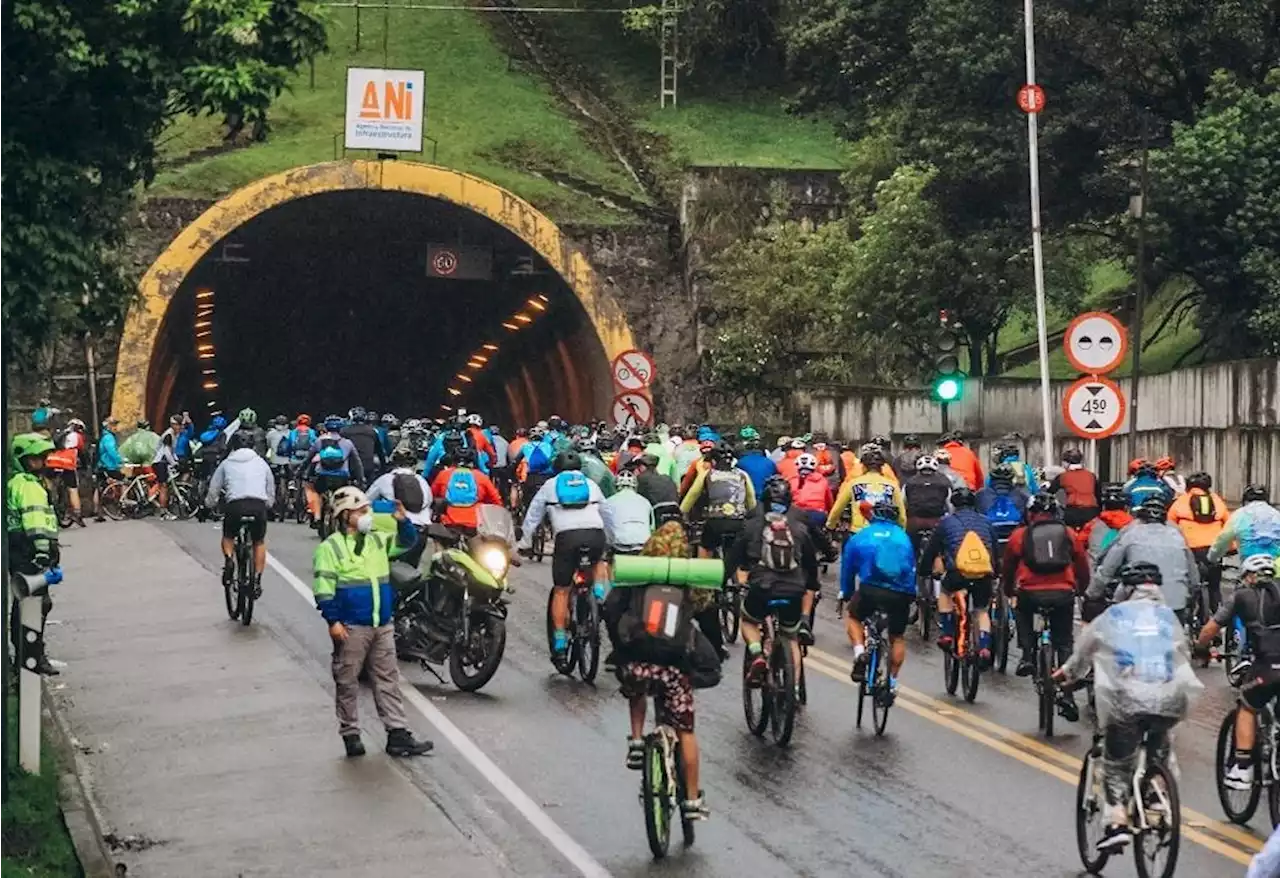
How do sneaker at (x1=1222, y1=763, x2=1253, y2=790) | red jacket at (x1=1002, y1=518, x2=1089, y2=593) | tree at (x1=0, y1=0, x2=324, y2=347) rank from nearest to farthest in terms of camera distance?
tree at (x1=0, y1=0, x2=324, y2=347) < sneaker at (x1=1222, y1=763, x2=1253, y2=790) < red jacket at (x1=1002, y1=518, x2=1089, y2=593)

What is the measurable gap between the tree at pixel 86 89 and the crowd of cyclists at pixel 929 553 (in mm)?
3720

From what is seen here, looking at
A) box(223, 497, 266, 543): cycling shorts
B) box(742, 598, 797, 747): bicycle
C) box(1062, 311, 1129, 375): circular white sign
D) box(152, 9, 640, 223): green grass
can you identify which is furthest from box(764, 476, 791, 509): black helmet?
box(152, 9, 640, 223): green grass

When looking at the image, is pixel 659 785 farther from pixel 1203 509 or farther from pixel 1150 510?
pixel 1203 509

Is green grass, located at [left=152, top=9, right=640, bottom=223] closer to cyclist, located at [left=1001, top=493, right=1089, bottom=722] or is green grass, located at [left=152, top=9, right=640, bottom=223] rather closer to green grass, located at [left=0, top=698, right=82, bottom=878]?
cyclist, located at [left=1001, top=493, right=1089, bottom=722]

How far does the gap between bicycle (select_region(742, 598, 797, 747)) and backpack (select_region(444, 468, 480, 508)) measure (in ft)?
15.4

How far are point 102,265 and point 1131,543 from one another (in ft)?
25.0

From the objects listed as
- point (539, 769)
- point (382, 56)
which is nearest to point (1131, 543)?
point (539, 769)

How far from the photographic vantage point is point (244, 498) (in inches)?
932

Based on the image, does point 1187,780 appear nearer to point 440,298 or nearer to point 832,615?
point 832,615

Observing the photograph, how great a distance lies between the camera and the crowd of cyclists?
1338 centimetres

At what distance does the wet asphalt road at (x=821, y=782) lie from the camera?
1366 centimetres

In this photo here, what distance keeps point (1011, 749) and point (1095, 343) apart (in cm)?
768

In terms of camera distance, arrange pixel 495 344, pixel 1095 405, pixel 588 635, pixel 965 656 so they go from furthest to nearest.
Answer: pixel 495 344 → pixel 1095 405 → pixel 588 635 → pixel 965 656

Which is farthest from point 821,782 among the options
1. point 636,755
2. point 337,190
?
point 337,190
